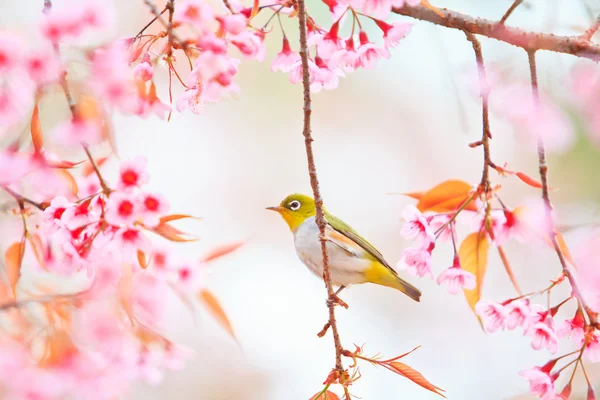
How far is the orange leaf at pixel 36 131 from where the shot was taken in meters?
1.12

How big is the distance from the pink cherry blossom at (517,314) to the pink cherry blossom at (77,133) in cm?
93

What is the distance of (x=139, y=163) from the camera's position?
121 cm

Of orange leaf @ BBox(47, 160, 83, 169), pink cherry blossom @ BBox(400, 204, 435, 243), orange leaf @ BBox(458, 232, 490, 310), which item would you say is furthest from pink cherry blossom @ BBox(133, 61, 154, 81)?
orange leaf @ BBox(458, 232, 490, 310)

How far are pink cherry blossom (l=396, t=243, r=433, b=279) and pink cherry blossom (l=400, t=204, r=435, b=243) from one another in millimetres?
26

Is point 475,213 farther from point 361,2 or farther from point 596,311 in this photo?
point 361,2

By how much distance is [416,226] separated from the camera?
1.56 meters

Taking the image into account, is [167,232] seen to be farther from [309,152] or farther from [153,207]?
[309,152]

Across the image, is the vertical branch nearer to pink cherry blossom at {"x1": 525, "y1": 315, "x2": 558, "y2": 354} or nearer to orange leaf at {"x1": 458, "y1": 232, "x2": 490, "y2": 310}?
orange leaf at {"x1": 458, "y1": 232, "x2": 490, "y2": 310}

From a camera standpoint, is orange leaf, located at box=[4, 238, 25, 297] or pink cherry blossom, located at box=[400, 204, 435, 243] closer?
orange leaf, located at box=[4, 238, 25, 297]

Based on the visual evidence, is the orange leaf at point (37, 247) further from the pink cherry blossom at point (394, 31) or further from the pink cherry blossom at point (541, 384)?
the pink cherry blossom at point (541, 384)

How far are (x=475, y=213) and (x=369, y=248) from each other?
3.30 ft

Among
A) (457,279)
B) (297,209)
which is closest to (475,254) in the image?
(457,279)

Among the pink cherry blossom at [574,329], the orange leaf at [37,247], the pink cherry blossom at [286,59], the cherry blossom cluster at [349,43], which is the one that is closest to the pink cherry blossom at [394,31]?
the cherry blossom cluster at [349,43]

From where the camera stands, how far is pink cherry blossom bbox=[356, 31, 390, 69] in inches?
59.9
